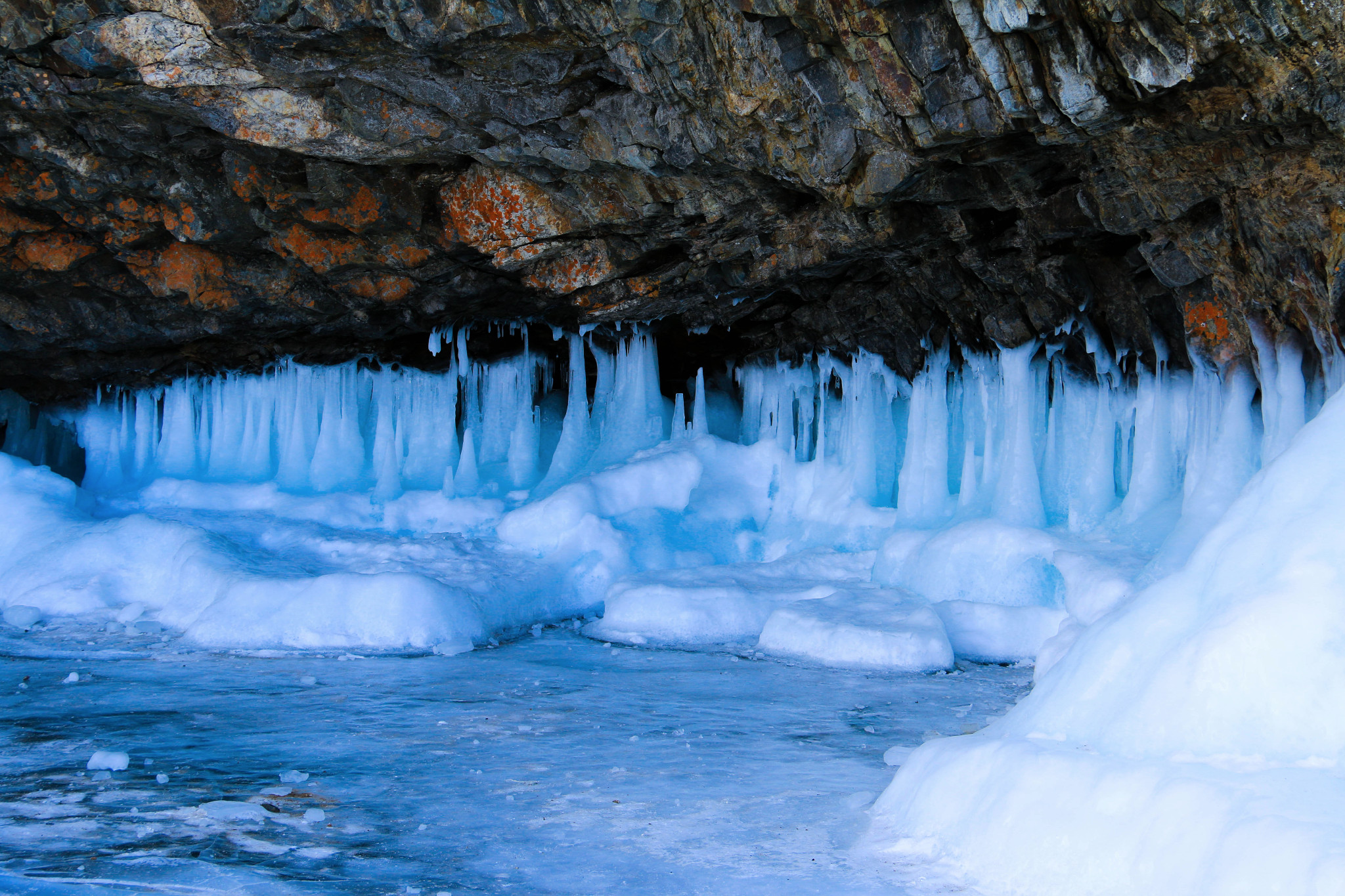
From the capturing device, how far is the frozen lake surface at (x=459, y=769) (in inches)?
183

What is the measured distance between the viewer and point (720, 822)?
5.36 m

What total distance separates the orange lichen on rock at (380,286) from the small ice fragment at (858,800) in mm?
10363

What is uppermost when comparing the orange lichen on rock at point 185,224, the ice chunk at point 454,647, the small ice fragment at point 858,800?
the orange lichen on rock at point 185,224

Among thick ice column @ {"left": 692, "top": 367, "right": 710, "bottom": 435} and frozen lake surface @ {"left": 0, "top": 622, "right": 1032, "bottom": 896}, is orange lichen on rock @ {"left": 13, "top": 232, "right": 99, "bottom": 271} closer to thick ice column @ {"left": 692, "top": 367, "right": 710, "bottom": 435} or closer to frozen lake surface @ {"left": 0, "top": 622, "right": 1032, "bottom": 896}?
frozen lake surface @ {"left": 0, "top": 622, "right": 1032, "bottom": 896}

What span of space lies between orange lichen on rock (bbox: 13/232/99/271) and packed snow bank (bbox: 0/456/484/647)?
3.12m

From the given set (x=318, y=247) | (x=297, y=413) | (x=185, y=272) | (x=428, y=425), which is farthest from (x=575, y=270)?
(x=297, y=413)

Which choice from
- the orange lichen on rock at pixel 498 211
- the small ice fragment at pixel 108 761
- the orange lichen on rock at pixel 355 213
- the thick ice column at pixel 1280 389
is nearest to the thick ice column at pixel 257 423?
the orange lichen on rock at pixel 355 213

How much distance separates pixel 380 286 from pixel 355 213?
171 centimetres

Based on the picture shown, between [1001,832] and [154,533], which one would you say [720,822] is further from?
[154,533]

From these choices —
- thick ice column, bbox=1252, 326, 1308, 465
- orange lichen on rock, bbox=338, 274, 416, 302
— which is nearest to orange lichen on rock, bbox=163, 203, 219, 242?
orange lichen on rock, bbox=338, 274, 416, 302

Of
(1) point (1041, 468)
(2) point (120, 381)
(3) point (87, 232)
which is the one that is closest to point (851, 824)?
(1) point (1041, 468)

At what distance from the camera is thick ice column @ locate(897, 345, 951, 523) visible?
A: 1284 cm

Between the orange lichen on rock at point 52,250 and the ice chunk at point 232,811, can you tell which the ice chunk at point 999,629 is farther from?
the orange lichen on rock at point 52,250

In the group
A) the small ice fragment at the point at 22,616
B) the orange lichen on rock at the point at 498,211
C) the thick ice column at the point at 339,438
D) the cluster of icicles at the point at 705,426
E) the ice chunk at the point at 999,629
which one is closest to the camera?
the ice chunk at the point at 999,629
